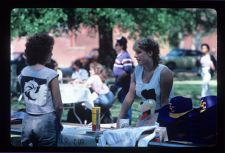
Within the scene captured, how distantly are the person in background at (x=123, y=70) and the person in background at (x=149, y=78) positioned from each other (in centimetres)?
12

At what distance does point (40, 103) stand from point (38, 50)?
1.17ft

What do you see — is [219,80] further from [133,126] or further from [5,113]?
[5,113]

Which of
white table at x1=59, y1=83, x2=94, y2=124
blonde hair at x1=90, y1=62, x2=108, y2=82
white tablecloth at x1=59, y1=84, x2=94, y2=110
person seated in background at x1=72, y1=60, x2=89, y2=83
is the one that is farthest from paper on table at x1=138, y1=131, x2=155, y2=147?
person seated in background at x1=72, y1=60, x2=89, y2=83

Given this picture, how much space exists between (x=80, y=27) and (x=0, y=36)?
17.4 feet

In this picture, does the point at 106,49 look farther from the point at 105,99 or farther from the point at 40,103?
the point at 40,103

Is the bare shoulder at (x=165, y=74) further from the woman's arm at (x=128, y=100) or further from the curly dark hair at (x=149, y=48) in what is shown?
the woman's arm at (x=128, y=100)

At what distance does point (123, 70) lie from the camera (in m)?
4.27

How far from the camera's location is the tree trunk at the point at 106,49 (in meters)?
5.87

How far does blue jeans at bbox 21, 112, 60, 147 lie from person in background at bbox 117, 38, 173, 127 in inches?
19.0

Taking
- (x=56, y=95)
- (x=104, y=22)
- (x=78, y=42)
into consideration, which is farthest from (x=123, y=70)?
(x=78, y=42)

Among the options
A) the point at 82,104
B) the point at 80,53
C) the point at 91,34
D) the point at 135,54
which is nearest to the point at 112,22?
the point at 91,34

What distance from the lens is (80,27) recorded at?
886 cm

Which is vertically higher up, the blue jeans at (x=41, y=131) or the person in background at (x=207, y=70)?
the person in background at (x=207, y=70)

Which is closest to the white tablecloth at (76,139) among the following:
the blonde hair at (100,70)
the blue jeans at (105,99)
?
the blue jeans at (105,99)
